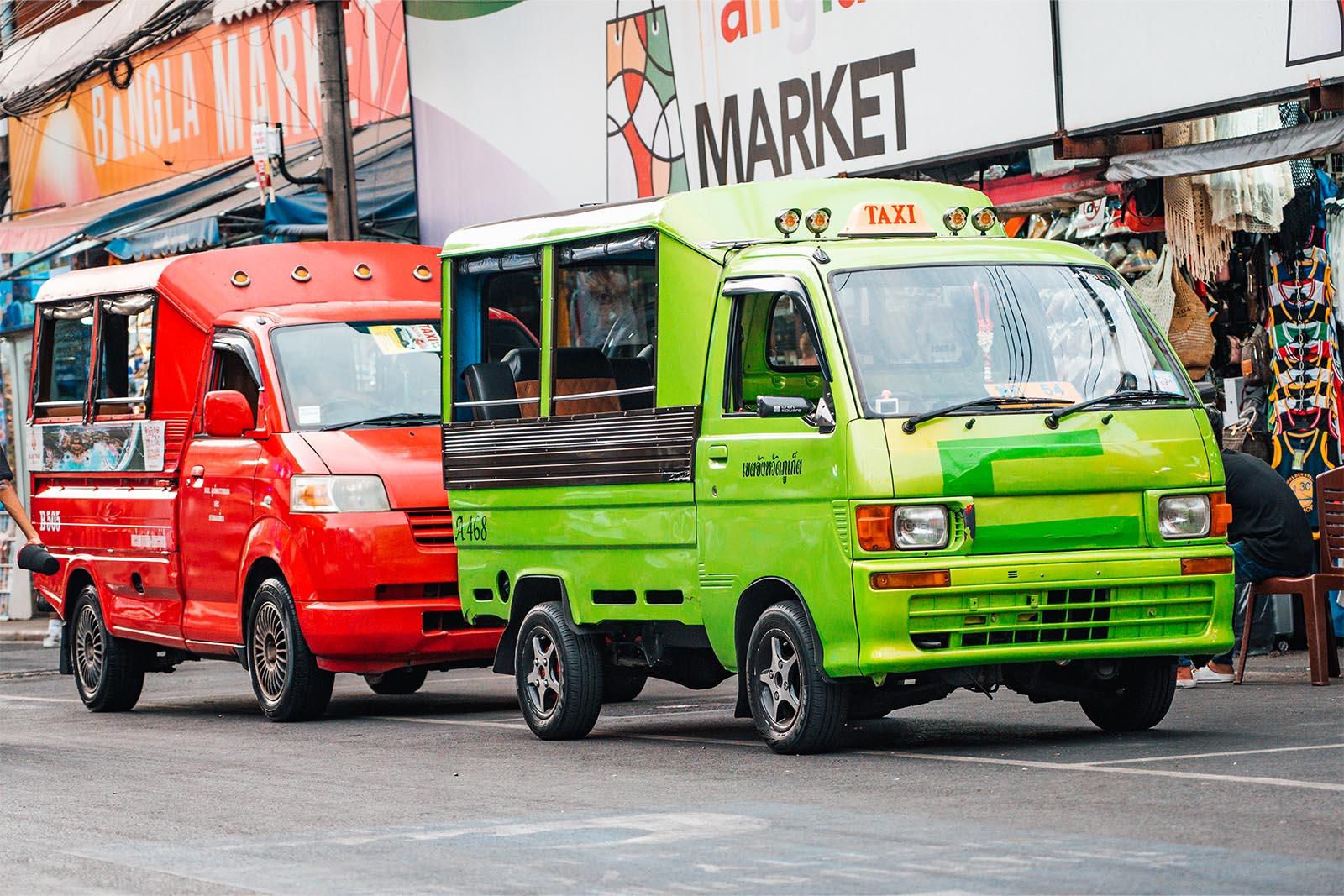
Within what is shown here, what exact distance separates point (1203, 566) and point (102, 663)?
8107 millimetres

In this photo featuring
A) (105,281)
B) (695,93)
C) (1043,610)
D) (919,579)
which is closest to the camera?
(919,579)

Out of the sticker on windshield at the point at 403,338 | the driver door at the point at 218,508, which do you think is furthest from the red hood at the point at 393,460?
the sticker on windshield at the point at 403,338

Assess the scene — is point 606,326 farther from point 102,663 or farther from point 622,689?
point 102,663

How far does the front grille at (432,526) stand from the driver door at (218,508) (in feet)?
3.53

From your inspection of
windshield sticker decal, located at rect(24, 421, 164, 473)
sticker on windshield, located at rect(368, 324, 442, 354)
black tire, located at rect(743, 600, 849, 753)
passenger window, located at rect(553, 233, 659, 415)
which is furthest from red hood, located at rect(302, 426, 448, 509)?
black tire, located at rect(743, 600, 849, 753)

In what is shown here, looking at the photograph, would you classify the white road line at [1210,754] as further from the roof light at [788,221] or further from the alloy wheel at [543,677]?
the alloy wheel at [543,677]

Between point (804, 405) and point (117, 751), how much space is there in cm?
445

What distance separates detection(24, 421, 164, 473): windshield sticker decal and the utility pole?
11.7 feet

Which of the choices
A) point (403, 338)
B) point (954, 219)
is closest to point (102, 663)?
point (403, 338)

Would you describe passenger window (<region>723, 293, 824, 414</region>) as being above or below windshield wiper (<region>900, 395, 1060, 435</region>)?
above

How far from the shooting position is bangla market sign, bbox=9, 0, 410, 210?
23000 mm

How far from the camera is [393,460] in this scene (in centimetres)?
1265

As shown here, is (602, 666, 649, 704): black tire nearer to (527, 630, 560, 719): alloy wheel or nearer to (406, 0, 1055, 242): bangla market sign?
(527, 630, 560, 719): alloy wheel

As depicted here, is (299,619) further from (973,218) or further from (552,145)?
(552,145)
